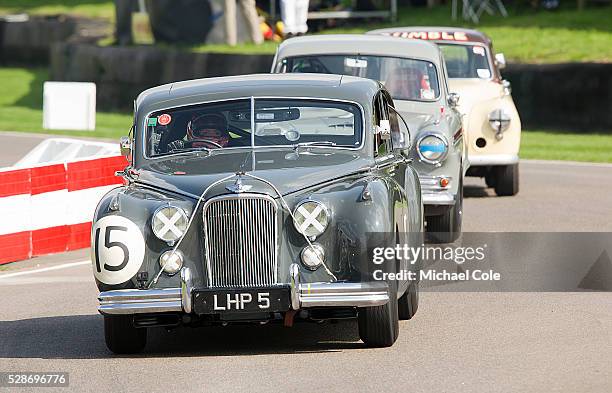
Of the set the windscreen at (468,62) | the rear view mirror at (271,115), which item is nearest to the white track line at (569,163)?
the windscreen at (468,62)

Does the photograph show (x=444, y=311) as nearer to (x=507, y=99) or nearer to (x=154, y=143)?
(x=154, y=143)

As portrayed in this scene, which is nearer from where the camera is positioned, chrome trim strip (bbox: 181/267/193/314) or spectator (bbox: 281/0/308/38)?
chrome trim strip (bbox: 181/267/193/314)

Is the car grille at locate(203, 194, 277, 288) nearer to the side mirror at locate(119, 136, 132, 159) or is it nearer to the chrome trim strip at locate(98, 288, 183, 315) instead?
the chrome trim strip at locate(98, 288, 183, 315)

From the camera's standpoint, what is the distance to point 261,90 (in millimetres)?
9273

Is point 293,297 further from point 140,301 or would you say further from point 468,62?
point 468,62

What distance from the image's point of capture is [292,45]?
1441cm

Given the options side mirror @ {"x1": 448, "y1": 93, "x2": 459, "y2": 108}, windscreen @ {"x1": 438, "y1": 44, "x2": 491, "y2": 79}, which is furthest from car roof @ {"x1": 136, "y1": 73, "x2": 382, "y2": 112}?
windscreen @ {"x1": 438, "y1": 44, "x2": 491, "y2": 79}

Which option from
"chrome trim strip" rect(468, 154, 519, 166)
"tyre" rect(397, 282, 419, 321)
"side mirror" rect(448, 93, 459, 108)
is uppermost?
"tyre" rect(397, 282, 419, 321)

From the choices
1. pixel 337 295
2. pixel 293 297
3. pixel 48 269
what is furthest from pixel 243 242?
pixel 48 269

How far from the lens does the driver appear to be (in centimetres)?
918

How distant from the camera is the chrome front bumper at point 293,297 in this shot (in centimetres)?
791

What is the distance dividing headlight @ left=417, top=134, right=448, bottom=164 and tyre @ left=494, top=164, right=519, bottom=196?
3.63 metres

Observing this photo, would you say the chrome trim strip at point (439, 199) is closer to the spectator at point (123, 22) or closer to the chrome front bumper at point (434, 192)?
the chrome front bumper at point (434, 192)

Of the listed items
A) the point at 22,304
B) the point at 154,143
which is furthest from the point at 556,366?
the point at 22,304
